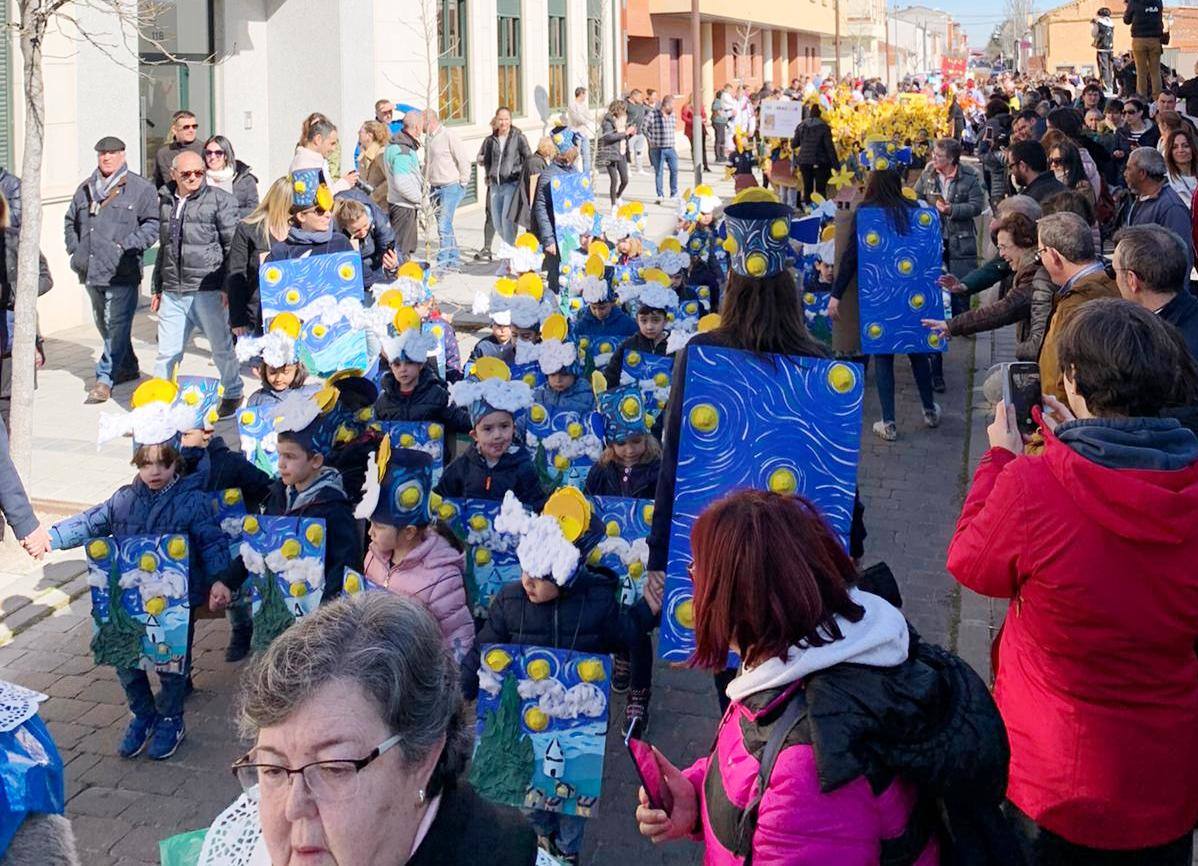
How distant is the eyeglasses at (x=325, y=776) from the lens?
2.06 m

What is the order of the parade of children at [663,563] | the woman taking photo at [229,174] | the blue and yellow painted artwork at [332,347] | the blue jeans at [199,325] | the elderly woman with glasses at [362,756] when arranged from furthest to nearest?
the woman taking photo at [229,174] < the blue jeans at [199,325] < the blue and yellow painted artwork at [332,347] < the parade of children at [663,563] < the elderly woman with glasses at [362,756]

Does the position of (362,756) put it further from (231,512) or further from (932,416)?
(932,416)

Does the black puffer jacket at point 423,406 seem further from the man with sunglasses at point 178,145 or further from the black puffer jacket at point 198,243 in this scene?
the man with sunglasses at point 178,145

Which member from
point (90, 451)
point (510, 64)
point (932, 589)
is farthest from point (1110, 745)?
point (510, 64)

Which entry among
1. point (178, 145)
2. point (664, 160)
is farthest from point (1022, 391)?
point (664, 160)

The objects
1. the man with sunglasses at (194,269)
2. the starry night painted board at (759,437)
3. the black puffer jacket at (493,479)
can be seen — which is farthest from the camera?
the man with sunglasses at (194,269)

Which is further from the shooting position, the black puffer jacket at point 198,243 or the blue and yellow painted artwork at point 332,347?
the black puffer jacket at point 198,243

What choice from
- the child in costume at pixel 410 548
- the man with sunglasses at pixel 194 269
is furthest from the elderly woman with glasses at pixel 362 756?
the man with sunglasses at pixel 194 269

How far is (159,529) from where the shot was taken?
18.0ft

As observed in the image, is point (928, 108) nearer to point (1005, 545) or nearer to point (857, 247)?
point (857, 247)

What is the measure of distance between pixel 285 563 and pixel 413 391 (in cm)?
212

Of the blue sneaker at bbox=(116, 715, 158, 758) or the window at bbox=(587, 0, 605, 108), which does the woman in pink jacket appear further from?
the window at bbox=(587, 0, 605, 108)

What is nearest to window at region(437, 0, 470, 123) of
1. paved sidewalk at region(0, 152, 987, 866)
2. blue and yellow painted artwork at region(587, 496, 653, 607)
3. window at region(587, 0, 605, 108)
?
window at region(587, 0, 605, 108)

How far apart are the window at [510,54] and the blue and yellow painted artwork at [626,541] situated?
68.9 ft
